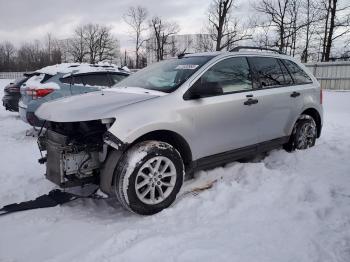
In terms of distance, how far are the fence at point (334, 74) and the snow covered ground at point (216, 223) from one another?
41.3 feet

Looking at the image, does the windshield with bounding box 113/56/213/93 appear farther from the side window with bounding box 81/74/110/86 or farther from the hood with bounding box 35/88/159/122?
the side window with bounding box 81/74/110/86

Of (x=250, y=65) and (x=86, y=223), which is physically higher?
(x=250, y=65)

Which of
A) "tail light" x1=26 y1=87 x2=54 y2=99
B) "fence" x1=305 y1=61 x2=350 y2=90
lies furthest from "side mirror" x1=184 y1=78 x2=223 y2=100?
"fence" x1=305 y1=61 x2=350 y2=90

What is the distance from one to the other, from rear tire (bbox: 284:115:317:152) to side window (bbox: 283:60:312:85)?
578 mm

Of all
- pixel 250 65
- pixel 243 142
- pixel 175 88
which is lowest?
pixel 243 142

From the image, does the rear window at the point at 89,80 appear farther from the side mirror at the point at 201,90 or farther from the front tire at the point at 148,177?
the front tire at the point at 148,177

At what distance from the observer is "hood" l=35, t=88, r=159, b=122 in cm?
360

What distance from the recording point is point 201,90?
4.21m

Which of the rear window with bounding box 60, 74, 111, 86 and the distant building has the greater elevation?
the distant building

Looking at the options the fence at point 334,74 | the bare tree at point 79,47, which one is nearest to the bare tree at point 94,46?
the bare tree at point 79,47

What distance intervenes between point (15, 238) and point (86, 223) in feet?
2.21

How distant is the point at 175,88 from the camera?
4141 mm

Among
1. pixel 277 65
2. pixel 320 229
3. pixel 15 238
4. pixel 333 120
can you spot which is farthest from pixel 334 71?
pixel 15 238

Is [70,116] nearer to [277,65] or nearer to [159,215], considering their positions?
[159,215]
